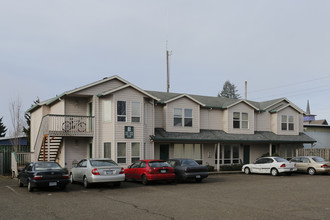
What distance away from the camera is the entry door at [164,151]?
1113 inches

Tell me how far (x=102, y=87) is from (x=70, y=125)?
136 inches

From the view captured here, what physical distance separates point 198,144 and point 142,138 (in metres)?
6.59

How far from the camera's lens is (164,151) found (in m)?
28.5

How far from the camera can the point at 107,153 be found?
2459cm

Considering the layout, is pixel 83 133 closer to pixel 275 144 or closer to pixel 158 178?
pixel 158 178

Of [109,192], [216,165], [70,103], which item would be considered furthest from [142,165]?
[216,165]

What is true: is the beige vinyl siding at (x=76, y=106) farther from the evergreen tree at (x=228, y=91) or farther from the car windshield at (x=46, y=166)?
the evergreen tree at (x=228, y=91)

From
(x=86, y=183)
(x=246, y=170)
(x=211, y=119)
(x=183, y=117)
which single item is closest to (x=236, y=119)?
(x=211, y=119)

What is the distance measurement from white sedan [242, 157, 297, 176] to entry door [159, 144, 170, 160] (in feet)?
21.9

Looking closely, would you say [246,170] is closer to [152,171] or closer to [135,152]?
[135,152]

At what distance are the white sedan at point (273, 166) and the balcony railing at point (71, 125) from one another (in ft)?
40.7

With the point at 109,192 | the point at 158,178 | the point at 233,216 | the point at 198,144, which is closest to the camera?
the point at 233,216

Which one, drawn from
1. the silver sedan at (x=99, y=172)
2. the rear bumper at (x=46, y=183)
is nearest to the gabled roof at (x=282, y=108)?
the silver sedan at (x=99, y=172)

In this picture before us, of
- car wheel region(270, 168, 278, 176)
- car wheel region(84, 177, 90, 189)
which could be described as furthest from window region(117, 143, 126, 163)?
car wheel region(270, 168, 278, 176)
